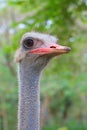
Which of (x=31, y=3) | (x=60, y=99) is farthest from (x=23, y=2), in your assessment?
(x=60, y=99)

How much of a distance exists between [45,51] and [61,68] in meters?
7.37

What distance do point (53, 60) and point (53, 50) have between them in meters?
6.85

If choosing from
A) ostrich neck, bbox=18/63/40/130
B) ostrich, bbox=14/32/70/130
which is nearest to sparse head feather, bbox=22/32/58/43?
ostrich, bbox=14/32/70/130

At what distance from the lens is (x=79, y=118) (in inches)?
1028

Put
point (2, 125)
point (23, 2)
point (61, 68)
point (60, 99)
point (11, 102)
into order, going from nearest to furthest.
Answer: point (23, 2) < point (61, 68) < point (2, 125) < point (11, 102) < point (60, 99)

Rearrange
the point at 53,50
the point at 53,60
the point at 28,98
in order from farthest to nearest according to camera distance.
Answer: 1. the point at 53,60
2. the point at 28,98
3. the point at 53,50

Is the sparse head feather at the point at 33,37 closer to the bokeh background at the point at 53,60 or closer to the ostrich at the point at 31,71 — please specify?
the ostrich at the point at 31,71

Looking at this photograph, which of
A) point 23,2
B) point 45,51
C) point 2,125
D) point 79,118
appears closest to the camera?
point 45,51

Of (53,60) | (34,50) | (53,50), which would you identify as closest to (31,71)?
(34,50)

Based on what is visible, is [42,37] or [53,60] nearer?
[42,37]

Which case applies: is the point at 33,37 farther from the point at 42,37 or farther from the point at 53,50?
the point at 53,50

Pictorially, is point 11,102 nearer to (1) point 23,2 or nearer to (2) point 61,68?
(2) point 61,68

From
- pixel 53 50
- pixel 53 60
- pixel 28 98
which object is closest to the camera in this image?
pixel 53 50

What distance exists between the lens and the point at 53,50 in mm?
2615
